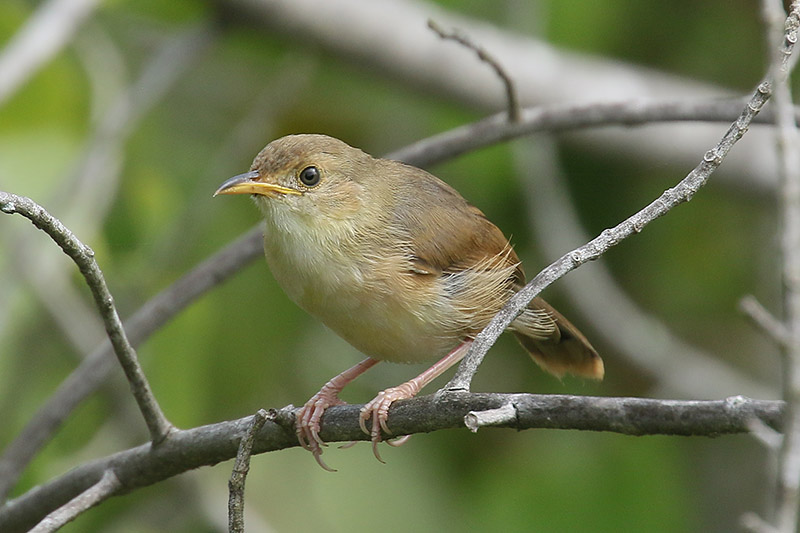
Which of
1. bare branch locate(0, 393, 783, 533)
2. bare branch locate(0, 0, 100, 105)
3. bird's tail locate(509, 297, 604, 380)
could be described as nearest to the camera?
bare branch locate(0, 393, 783, 533)

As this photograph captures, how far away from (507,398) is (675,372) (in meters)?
3.23

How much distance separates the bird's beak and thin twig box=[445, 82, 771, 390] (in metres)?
1.37

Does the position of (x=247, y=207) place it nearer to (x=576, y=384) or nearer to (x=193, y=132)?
(x=193, y=132)

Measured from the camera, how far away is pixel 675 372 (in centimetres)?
512

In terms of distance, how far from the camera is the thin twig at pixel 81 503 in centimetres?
242

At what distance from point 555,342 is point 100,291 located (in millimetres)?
1981

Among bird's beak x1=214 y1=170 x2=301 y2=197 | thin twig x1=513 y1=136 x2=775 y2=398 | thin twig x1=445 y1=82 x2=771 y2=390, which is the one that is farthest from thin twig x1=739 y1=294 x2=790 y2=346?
thin twig x1=513 y1=136 x2=775 y2=398

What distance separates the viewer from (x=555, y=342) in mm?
3857

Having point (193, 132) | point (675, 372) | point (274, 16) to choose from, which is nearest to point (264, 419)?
point (675, 372)

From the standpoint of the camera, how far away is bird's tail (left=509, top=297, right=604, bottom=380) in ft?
11.7

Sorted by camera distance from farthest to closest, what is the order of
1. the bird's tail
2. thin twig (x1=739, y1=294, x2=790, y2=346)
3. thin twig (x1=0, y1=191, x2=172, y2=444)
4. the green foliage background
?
the green foliage background
the bird's tail
thin twig (x1=0, y1=191, x2=172, y2=444)
thin twig (x1=739, y1=294, x2=790, y2=346)

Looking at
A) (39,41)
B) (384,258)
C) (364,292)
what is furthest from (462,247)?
(39,41)

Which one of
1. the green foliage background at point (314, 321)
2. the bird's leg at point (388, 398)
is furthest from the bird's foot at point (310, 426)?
the green foliage background at point (314, 321)

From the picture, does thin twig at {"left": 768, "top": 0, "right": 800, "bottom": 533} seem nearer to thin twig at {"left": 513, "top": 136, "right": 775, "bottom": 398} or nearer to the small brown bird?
the small brown bird
